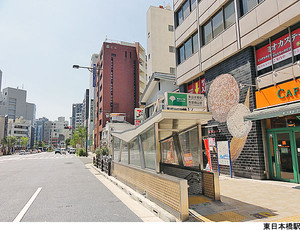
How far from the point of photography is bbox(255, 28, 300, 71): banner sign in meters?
8.74

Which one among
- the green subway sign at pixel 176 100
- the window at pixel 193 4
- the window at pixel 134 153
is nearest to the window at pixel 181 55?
the window at pixel 193 4

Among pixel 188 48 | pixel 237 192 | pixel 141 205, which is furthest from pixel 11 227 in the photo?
pixel 188 48

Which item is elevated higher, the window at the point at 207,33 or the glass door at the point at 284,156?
the window at the point at 207,33

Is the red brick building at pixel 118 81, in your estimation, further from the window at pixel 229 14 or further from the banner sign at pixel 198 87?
the window at pixel 229 14

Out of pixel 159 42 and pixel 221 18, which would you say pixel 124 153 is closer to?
pixel 221 18

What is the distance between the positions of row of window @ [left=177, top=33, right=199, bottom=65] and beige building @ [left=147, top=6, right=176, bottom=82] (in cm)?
1472

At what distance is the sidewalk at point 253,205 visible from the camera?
4.89 meters

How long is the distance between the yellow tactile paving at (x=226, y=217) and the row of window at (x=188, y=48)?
493 inches

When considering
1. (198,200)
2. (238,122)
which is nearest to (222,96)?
(238,122)

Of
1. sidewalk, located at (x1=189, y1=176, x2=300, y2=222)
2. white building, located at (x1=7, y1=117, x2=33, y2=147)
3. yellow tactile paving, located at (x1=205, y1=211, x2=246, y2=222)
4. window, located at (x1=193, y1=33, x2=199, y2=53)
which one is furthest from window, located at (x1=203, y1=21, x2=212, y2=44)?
white building, located at (x1=7, y1=117, x2=33, y2=147)

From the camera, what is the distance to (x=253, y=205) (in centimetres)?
579

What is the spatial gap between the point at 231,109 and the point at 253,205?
659cm

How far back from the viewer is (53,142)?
550 ft

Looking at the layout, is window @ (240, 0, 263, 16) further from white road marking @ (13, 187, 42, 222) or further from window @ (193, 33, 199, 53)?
white road marking @ (13, 187, 42, 222)
